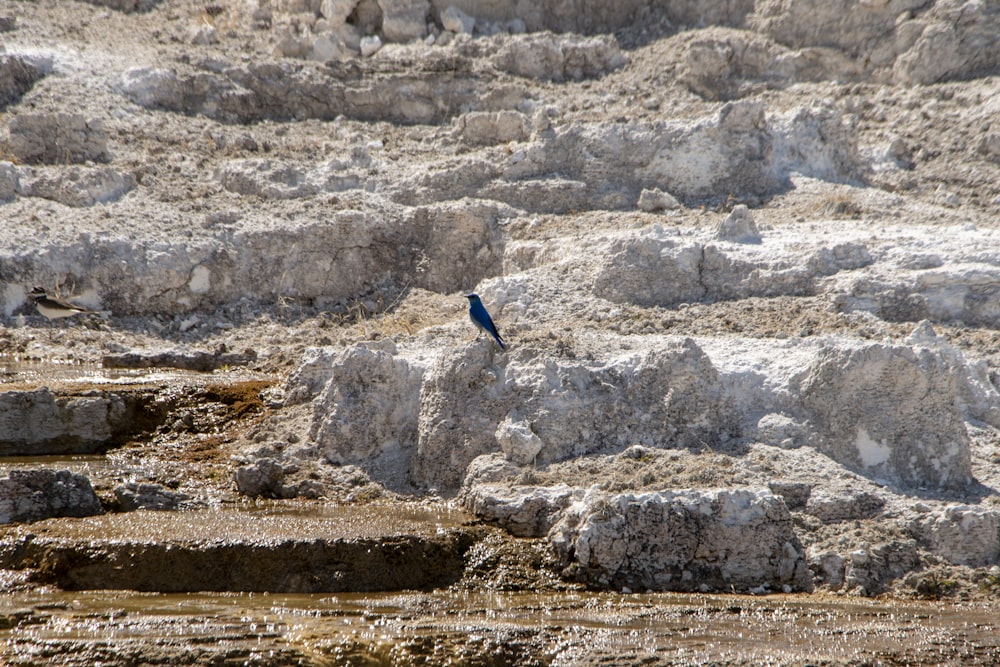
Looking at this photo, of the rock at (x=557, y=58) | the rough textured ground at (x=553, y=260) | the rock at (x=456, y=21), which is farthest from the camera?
the rock at (x=456, y=21)

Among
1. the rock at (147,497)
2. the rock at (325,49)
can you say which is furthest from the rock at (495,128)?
the rock at (147,497)

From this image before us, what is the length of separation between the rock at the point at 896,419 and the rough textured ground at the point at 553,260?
2 cm

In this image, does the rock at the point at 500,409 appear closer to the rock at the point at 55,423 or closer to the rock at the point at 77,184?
the rock at the point at 55,423

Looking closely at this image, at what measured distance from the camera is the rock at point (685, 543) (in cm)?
553

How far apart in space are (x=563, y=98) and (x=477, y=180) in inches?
88.3

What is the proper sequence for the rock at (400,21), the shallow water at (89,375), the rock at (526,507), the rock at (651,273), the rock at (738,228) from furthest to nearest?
1. the rock at (400,21)
2. the rock at (738,228)
3. the rock at (651,273)
4. the shallow water at (89,375)
5. the rock at (526,507)

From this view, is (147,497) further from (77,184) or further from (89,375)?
(77,184)

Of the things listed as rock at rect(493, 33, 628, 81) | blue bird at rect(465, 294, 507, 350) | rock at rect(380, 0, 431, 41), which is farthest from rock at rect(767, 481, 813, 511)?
rock at rect(380, 0, 431, 41)

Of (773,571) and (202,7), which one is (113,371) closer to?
(773,571)

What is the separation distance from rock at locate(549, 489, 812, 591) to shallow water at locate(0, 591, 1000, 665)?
289 millimetres

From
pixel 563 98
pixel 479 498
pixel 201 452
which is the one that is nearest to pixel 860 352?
pixel 479 498

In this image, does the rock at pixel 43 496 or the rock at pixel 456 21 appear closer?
the rock at pixel 43 496

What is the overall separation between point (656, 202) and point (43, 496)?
7177 millimetres

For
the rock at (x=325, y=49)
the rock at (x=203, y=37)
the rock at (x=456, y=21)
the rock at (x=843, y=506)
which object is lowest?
Answer: the rock at (x=843, y=506)
